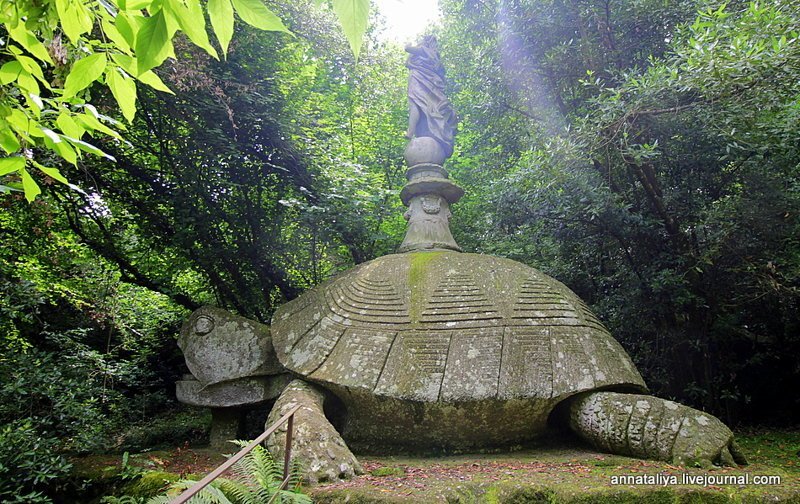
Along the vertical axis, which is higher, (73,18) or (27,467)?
(73,18)

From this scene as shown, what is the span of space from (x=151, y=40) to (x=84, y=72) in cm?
34

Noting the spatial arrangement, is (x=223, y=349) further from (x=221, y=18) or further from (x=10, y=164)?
(x=221, y=18)

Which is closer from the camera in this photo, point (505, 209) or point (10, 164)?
point (10, 164)

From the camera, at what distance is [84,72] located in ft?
3.96

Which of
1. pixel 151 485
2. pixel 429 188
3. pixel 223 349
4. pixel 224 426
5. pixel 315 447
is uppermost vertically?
pixel 429 188

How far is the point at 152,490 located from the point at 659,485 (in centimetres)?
266

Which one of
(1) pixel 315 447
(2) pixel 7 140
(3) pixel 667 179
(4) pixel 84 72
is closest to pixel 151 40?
(4) pixel 84 72

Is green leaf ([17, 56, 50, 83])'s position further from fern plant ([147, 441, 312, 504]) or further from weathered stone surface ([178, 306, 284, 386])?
weathered stone surface ([178, 306, 284, 386])

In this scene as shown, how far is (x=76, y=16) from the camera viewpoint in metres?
1.25

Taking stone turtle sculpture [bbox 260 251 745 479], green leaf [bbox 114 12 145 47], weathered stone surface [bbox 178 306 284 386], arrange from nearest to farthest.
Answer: green leaf [bbox 114 12 145 47] → stone turtle sculpture [bbox 260 251 745 479] → weathered stone surface [bbox 178 306 284 386]

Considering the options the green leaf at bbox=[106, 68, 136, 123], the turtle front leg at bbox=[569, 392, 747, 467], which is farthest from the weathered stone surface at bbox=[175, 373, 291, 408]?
the green leaf at bbox=[106, 68, 136, 123]

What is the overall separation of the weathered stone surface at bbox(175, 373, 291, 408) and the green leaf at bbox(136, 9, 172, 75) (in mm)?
3313

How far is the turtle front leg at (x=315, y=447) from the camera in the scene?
2.64 m

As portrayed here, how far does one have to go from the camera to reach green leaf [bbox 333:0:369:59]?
88 centimetres
